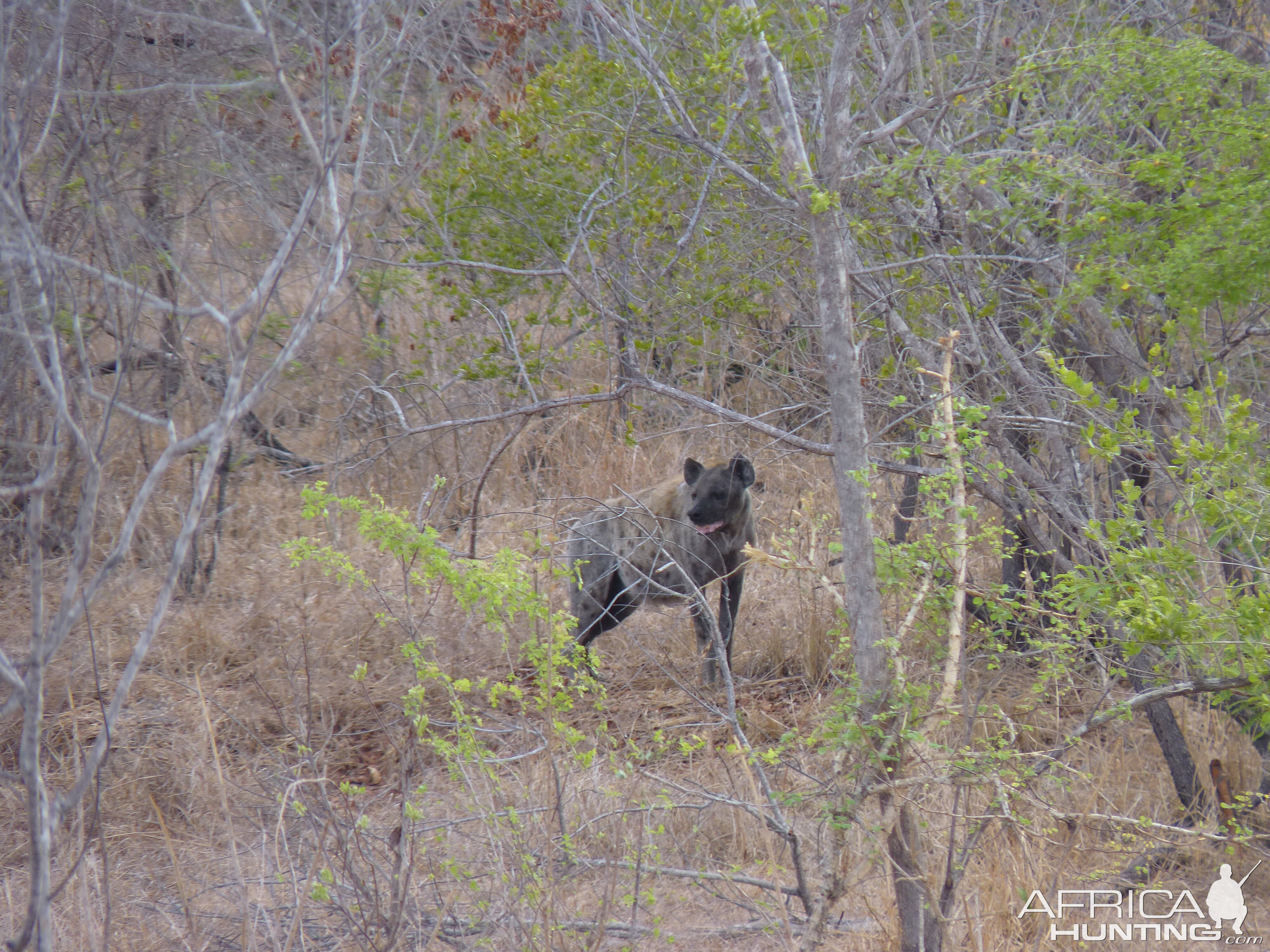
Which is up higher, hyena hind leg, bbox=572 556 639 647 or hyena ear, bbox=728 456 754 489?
hyena ear, bbox=728 456 754 489

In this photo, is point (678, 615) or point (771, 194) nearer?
point (771, 194)

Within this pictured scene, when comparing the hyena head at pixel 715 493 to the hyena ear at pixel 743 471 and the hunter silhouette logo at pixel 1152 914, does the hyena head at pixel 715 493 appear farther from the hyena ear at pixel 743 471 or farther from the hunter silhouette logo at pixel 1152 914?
the hunter silhouette logo at pixel 1152 914

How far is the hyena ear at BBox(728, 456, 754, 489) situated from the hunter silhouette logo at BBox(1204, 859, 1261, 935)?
3371 millimetres

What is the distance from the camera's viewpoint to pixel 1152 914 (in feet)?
13.9

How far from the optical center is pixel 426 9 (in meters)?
7.32

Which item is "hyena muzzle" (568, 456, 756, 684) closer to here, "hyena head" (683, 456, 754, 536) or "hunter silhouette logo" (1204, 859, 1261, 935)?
"hyena head" (683, 456, 754, 536)

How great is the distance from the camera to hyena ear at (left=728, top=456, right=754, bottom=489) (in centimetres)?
663

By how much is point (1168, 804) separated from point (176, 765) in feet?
16.2

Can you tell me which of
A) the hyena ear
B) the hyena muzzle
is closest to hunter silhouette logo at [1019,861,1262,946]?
the hyena muzzle

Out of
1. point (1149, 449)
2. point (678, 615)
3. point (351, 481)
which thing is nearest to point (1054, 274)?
point (1149, 449)

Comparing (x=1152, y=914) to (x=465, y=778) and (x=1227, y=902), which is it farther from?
(x=465, y=778)

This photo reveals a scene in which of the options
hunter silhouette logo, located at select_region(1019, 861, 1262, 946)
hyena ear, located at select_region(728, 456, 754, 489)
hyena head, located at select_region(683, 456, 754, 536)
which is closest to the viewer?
hunter silhouette logo, located at select_region(1019, 861, 1262, 946)

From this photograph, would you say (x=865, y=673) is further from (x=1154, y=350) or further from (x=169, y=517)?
Result: (x=169, y=517)

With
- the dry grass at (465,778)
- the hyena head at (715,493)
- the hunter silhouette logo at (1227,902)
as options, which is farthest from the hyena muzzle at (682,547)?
the hunter silhouette logo at (1227,902)
